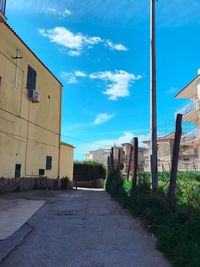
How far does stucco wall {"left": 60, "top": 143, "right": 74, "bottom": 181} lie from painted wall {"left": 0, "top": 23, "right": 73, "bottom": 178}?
1.32 metres

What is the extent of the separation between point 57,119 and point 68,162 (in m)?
4.77

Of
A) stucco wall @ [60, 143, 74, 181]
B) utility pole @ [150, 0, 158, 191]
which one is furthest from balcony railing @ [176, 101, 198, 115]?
utility pole @ [150, 0, 158, 191]

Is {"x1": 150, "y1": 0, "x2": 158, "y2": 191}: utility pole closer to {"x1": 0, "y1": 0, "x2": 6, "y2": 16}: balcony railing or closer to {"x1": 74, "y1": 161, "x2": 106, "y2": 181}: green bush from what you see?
{"x1": 0, "y1": 0, "x2": 6, "y2": 16}: balcony railing

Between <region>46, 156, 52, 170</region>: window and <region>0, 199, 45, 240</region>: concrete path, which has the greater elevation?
<region>46, 156, 52, 170</region>: window

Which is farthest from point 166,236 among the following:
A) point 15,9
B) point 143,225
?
point 15,9

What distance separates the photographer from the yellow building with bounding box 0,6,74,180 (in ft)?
48.3

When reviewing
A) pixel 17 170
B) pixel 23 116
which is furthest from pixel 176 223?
pixel 23 116

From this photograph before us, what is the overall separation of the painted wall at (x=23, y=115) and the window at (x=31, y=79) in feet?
1.07

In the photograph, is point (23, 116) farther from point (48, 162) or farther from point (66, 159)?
point (66, 159)

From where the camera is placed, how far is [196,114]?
26734 millimetres

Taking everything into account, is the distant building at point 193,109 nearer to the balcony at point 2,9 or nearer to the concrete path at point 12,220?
the balcony at point 2,9

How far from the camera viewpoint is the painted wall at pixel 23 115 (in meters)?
14.6

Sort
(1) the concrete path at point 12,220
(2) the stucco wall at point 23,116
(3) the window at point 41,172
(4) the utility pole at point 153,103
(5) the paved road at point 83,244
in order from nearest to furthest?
(5) the paved road at point 83,244 < (1) the concrete path at point 12,220 < (4) the utility pole at point 153,103 < (2) the stucco wall at point 23,116 < (3) the window at point 41,172

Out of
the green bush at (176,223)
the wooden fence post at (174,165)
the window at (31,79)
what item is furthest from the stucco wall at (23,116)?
the wooden fence post at (174,165)
